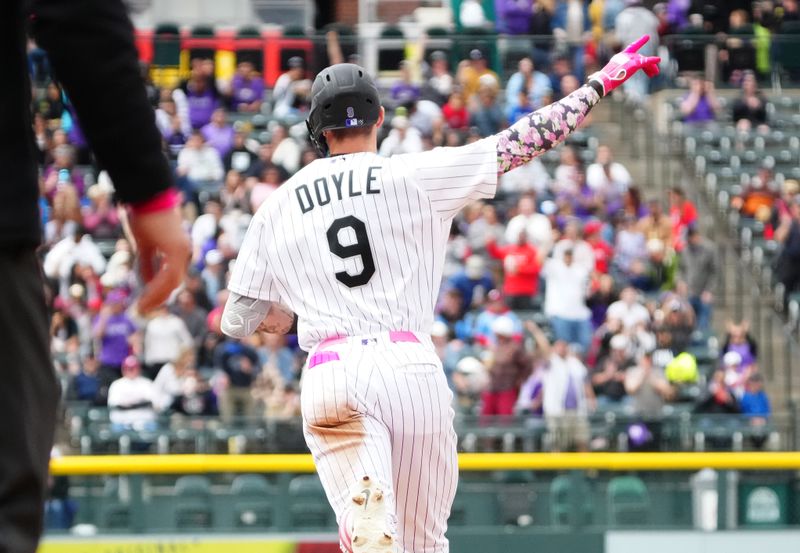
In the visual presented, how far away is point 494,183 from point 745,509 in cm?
532

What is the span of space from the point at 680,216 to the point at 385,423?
37.3ft

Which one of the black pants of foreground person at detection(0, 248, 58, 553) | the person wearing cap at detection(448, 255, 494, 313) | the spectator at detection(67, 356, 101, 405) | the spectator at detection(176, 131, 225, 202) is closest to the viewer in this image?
the black pants of foreground person at detection(0, 248, 58, 553)

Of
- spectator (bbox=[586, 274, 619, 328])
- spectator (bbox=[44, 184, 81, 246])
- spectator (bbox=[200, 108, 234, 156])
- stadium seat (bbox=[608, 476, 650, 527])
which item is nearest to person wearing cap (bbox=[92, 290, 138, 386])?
A: spectator (bbox=[44, 184, 81, 246])

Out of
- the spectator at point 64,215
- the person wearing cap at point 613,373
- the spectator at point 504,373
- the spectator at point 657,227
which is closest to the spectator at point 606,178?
the spectator at point 657,227

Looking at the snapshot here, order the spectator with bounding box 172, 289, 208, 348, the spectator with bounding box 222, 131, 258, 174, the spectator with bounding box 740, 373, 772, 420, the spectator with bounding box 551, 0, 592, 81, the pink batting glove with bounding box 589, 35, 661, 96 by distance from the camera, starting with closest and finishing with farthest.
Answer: the pink batting glove with bounding box 589, 35, 661, 96, the spectator with bounding box 740, 373, 772, 420, the spectator with bounding box 172, 289, 208, 348, the spectator with bounding box 222, 131, 258, 174, the spectator with bounding box 551, 0, 592, 81

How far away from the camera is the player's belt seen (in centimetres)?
508

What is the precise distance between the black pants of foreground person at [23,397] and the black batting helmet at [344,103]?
2.49m

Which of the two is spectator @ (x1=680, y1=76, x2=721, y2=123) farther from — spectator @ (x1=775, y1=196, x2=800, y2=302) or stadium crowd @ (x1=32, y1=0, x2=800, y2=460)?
spectator @ (x1=775, y1=196, x2=800, y2=302)

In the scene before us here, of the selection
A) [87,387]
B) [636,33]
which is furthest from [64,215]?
[636,33]

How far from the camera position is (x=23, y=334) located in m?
2.80

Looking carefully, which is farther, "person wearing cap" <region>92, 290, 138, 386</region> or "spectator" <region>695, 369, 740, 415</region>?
"person wearing cap" <region>92, 290, 138, 386</region>

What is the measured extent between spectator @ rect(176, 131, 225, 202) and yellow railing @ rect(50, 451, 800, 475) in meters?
6.99

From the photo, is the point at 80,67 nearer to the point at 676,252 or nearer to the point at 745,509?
the point at 745,509

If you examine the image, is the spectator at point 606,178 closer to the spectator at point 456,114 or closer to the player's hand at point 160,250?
the spectator at point 456,114
